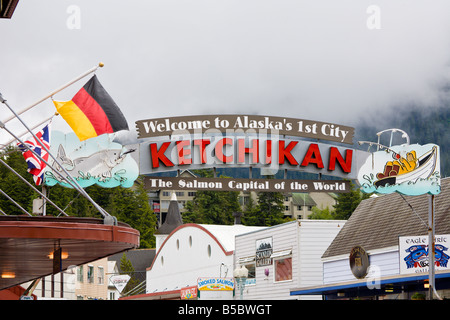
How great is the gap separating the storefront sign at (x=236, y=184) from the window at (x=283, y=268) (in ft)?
17.4

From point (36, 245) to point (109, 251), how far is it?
222 centimetres

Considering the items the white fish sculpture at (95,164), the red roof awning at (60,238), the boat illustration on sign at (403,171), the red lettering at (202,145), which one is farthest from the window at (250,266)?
the red roof awning at (60,238)

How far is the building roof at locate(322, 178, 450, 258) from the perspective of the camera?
Answer: 105 ft

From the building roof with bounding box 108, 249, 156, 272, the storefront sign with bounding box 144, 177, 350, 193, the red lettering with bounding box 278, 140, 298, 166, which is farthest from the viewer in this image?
the building roof with bounding box 108, 249, 156, 272

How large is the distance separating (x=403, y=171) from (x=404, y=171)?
0.05 m

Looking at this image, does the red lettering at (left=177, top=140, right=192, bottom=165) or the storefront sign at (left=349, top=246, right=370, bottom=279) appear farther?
the red lettering at (left=177, top=140, right=192, bottom=165)

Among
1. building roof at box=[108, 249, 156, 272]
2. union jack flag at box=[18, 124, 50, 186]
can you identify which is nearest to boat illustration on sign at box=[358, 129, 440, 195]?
union jack flag at box=[18, 124, 50, 186]

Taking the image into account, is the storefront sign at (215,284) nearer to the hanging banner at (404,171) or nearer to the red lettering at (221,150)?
the red lettering at (221,150)

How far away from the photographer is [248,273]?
43969mm

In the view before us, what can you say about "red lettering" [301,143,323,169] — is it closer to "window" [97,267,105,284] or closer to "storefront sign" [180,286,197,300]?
"storefront sign" [180,286,197,300]

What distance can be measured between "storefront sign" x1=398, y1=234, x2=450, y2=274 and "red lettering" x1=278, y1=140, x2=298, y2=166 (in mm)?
9915

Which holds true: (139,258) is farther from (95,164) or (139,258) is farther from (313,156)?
(95,164)
